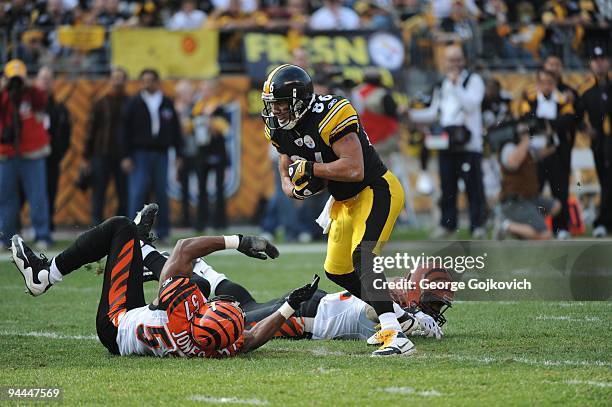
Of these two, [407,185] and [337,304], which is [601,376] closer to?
[337,304]

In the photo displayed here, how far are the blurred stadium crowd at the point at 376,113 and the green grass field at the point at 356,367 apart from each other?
15.4ft

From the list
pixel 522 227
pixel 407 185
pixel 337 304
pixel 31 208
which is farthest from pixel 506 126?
pixel 337 304

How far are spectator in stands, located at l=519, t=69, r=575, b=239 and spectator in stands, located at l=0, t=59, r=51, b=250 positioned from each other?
18.5 feet

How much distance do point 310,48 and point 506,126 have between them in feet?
11.3

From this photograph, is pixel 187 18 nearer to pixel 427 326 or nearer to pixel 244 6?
pixel 244 6

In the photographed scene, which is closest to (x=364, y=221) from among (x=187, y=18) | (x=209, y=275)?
(x=209, y=275)

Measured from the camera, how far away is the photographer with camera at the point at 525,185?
12258 mm

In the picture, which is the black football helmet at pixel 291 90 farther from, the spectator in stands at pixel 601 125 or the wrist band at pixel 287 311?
the spectator in stands at pixel 601 125

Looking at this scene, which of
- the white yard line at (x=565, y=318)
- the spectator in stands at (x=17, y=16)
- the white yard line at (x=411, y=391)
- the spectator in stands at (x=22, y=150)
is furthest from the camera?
the spectator in stands at (x=17, y=16)

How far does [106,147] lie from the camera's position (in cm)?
1416

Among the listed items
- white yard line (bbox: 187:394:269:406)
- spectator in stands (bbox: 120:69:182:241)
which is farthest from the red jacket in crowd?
white yard line (bbox: 187:394:269:406)

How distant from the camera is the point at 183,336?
6.07m

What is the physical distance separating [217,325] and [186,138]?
9.22m

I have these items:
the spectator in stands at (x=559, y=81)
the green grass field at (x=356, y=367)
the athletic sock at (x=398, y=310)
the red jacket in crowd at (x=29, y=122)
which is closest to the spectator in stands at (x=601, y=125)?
the spectator in stands at (x=559, y=81)
